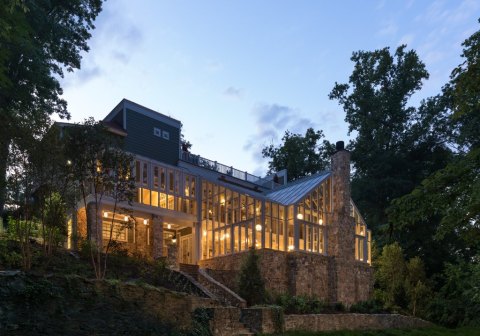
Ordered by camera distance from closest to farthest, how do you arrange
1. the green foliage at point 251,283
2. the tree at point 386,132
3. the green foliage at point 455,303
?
the green foliage at point 251,283 < the green foliage at point 455,303 < the tree at point 386,132

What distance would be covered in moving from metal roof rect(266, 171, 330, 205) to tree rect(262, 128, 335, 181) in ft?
51.8

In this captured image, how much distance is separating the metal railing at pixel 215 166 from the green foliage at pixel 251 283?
45.5ft

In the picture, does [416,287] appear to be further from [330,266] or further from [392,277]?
[330,266]

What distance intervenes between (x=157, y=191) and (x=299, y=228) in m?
7.29

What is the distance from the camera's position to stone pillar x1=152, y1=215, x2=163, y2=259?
83.4ft

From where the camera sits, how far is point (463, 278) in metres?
28.1

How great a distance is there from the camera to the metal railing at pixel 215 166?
109 ft

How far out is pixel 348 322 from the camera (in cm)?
2123

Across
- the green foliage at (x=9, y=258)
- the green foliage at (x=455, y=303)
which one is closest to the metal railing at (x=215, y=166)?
the green foliage at (x=455, y=303)

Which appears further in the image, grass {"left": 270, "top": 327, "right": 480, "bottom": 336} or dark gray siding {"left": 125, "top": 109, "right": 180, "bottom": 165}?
dark gray siding {"left": 125, "top": 109, "right": 180, "bottom": 165}

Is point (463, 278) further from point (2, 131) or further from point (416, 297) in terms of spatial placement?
point (2, 131)

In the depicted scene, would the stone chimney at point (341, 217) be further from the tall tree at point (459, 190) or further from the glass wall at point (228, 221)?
the tall tree at point (459, 190)

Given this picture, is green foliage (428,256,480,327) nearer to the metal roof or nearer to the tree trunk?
the metal roof

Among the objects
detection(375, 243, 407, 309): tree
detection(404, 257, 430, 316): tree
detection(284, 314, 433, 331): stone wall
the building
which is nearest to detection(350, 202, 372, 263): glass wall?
the building
